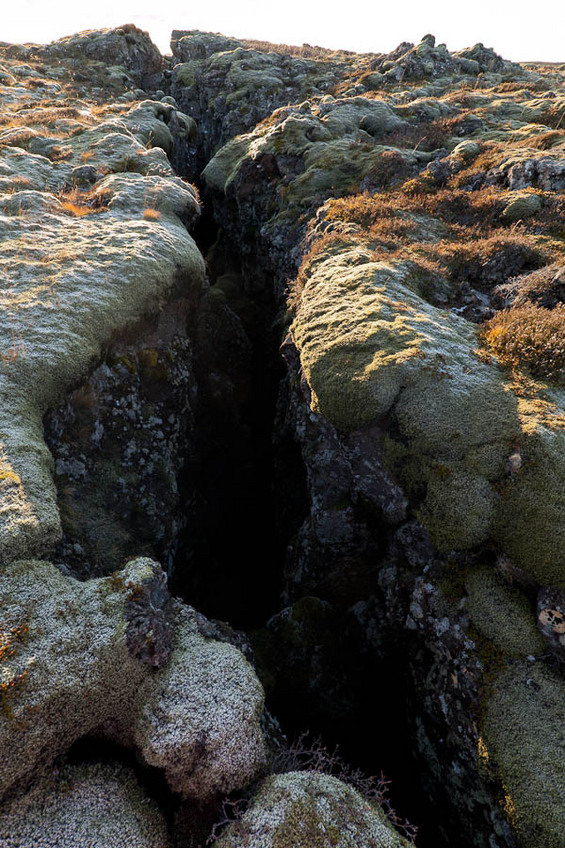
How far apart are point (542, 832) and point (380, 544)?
20.6 feet

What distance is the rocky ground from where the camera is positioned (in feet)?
23.9

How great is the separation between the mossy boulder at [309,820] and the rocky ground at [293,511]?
0.04m

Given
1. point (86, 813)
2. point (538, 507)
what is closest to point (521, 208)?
point (538, 507)

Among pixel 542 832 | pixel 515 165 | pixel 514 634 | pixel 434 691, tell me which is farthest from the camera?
pixel 515 165

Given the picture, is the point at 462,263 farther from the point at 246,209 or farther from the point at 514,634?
the point at 246,209

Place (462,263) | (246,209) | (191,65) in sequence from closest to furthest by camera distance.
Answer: (462,263) → (246,209) → (191,65)

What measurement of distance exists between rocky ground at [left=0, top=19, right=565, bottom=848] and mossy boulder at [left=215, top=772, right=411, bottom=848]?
0.04 meters

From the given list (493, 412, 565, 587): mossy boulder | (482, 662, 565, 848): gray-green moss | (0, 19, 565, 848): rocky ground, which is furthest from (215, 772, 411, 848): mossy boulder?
(493, 412, 565, 587): mossy boulder

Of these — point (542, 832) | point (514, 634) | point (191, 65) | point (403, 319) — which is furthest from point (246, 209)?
point (191, 65)

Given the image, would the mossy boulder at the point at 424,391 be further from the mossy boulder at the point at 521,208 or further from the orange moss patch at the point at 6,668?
the mossy boulder at the point at 521,208

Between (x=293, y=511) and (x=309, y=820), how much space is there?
31.9ft

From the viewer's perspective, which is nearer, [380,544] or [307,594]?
[380,544]

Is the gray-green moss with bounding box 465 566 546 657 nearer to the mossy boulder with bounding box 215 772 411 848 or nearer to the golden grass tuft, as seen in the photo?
the mossy boulder with bounding box 215 772 411 848

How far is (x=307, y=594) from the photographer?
13297 millimetres
